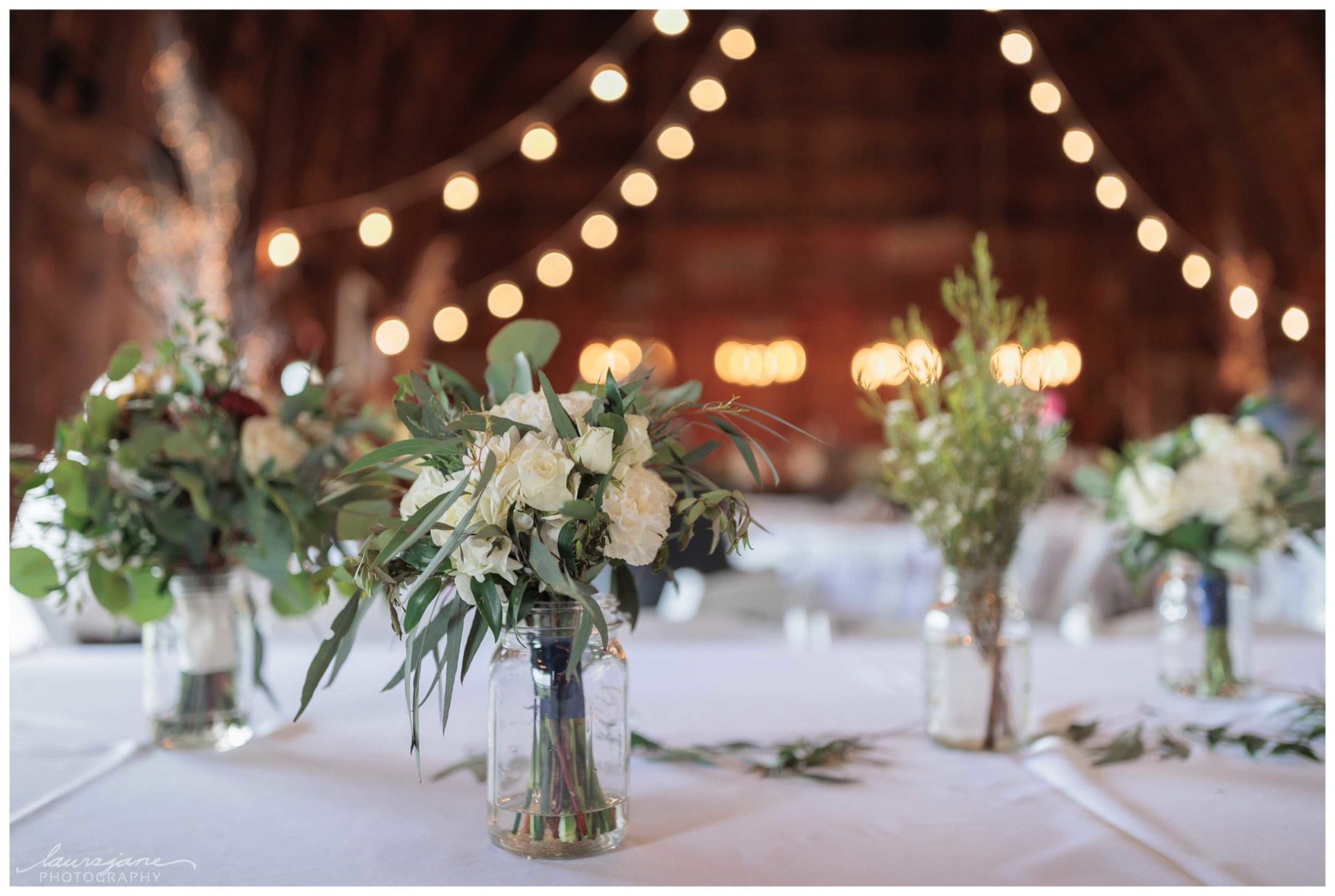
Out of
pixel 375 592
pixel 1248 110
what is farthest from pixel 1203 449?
pixel 1248 110

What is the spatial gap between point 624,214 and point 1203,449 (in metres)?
9.66

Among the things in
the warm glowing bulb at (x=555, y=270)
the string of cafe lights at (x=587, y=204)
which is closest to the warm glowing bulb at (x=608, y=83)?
the string of cafe lights at (x=587, y=204)

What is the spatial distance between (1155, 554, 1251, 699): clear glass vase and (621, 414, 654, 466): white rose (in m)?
1.03

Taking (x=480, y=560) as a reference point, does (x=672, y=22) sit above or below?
above

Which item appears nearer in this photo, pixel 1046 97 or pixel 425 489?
pixel 425 489

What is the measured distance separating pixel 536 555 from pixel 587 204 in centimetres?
1031

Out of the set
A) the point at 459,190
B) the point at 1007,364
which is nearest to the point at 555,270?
the point at 459,190

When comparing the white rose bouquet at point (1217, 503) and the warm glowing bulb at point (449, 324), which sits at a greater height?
the warm glowing bulb at point (449, 324)

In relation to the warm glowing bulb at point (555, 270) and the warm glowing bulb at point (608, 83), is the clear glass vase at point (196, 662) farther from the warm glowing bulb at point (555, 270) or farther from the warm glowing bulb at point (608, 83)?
the warm glowing bulb at point (555, 270)

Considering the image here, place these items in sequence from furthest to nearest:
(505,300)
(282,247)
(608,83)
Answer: (505,300) → (282,247) → (608,83)

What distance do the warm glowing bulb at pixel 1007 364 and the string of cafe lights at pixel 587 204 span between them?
0.46 metres

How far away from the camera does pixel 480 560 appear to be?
2.66 ft

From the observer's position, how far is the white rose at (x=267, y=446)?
1161 millimetres

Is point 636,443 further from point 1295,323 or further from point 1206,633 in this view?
point 1295,323
